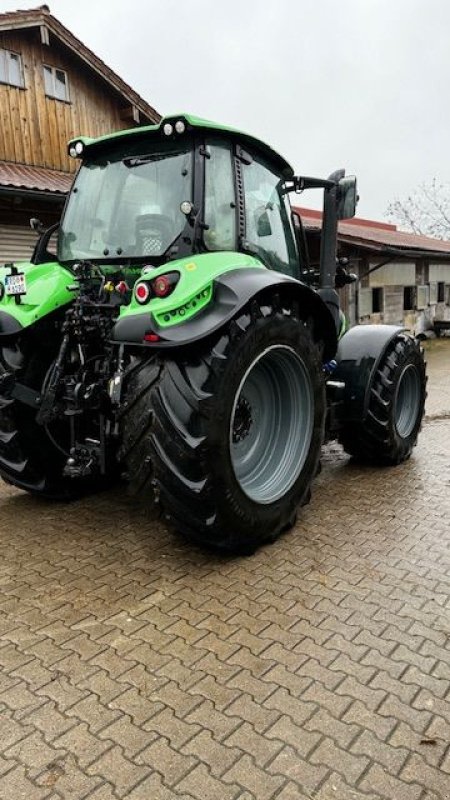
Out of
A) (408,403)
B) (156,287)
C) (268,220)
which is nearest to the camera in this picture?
(156,287)

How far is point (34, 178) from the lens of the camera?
10.0 m

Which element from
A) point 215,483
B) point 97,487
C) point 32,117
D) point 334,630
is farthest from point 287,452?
point 32,117

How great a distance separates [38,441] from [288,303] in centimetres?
179

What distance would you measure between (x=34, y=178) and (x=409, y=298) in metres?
12.9

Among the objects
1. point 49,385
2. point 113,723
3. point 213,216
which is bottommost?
point 113,723

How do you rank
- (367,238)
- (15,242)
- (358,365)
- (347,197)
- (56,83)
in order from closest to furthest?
(347,197), (358,365), (15,242), (56,83), (367,238)

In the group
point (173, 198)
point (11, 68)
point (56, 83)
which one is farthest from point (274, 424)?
point (56, 83)

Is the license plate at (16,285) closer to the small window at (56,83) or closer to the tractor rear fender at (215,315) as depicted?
the tractor rear fender at (215,315)

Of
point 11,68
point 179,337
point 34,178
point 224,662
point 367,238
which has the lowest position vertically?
point 224,662

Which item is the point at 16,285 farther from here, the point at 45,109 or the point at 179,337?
the point at 45,109

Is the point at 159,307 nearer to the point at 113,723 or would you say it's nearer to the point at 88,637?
the point at 88,637

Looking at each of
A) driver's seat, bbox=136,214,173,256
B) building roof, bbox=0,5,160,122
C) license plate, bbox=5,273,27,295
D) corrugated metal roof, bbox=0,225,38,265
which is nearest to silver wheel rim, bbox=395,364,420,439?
driver's seat, bbox=136,214,173,256

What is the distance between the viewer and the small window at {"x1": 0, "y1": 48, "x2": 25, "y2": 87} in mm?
11406

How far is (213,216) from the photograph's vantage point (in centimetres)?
338
